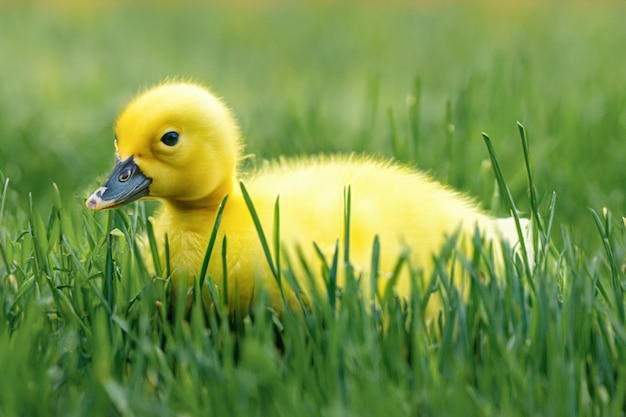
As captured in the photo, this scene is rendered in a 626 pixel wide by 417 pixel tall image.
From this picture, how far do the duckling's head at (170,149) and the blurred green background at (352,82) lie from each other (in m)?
0.50

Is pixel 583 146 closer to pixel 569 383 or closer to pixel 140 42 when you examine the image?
pixel 569 383

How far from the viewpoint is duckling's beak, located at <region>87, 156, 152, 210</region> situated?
206 cm

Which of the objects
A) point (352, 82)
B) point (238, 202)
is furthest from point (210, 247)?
point (352, 82)

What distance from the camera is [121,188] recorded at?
2076 mm

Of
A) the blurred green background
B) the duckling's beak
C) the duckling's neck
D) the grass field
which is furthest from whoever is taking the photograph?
the blurred green background

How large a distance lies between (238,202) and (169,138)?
0.19m

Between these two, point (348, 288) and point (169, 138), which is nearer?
point (348, 288)

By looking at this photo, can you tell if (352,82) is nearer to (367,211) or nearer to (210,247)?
(367,211)

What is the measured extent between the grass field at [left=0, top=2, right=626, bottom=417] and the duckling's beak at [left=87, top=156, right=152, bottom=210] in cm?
6

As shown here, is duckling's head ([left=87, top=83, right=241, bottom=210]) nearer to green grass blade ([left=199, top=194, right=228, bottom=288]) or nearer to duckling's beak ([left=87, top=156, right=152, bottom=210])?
duckling's beak ([left=87, top=156, right=152, bottom=210])

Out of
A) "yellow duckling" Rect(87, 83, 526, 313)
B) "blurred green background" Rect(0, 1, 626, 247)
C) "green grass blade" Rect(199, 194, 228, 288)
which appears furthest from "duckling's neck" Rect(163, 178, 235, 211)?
"blurred green background" Rect(0, 1, 626, 247)

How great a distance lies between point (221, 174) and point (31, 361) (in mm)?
616

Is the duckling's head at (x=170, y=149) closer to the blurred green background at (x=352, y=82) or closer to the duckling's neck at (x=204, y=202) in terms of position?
the duckling's neck at (x=204, y=202)

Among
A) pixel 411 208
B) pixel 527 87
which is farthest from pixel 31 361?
pixel 527 87
